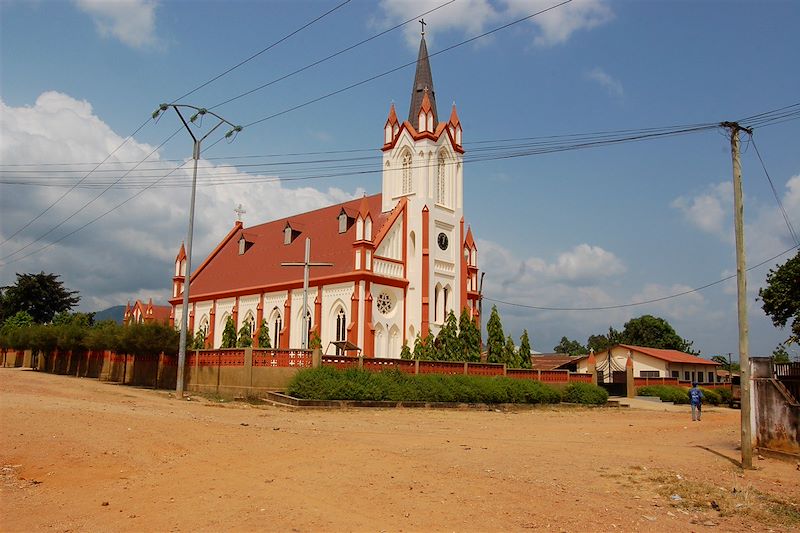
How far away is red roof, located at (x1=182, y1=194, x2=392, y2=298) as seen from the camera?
42.9 metres

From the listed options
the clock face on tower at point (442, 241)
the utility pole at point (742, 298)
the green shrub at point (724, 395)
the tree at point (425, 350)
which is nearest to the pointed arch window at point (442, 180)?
the clock face on tower at point (442, 241)

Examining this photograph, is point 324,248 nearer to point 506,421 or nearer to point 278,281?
point 278,281

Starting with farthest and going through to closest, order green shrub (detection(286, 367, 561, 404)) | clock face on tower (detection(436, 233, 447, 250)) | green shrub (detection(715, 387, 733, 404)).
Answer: green shrub (detection(715, 387, 733, 404)) → clock face on tower (detection(436, 233, 447, 250)) → green shrub (detection(286, 367, 561, 404))

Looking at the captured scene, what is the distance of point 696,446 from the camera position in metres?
17.0

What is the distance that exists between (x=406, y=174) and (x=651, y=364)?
29.6m

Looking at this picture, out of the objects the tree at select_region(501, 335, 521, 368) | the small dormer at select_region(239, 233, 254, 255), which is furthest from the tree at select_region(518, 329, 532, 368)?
the small dormer at select_region(239, 233, 254, 255)

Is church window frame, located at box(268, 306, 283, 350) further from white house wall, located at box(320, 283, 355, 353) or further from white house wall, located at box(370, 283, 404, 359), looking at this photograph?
white house wall, located at box(370, 283, 404, 359)

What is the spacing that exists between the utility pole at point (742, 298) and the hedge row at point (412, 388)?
539 inches

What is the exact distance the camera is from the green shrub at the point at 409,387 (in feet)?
80.2

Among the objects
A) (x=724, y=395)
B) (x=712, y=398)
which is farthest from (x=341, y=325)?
(x=724, y=395)

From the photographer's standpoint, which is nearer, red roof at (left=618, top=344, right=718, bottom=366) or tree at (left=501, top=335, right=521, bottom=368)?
tree at (left=501, top=335, right=521, bottom=368)

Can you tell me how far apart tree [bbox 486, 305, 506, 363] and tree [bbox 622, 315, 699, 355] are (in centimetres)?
5855

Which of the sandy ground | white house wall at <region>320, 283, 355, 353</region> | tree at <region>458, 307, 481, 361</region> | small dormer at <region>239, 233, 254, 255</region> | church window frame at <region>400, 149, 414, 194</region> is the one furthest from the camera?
small dormer at <region>239, 233, 254, 255</region>

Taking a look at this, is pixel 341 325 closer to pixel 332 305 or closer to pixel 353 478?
pixel 332 305
